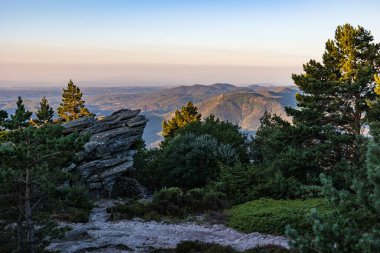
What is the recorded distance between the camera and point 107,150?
99.1ft

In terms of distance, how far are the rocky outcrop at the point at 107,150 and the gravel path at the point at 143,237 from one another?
360 inches

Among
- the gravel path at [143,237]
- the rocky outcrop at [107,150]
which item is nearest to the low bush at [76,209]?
the gravel path at [143,237]

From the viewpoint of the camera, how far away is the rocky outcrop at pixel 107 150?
2838 cm

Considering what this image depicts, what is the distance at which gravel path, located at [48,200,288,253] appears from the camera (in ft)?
46.3

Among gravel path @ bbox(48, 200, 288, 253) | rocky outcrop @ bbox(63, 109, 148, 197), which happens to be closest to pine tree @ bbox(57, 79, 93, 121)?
rocky outcrop @ bbox(63, 109, 148, 197)

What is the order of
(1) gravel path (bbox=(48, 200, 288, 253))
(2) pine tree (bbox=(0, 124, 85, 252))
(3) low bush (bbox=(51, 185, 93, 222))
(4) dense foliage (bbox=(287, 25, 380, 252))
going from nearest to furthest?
(2) pine tree (bbox=(0, 124, 85, 252)), (1) gravel path (bbox=(48, 200, 288, 253)), (3) low bush (bbox=(51, 185, 93, 222)), (4) dense foliage (bbox=(287, 25, 380, 252))

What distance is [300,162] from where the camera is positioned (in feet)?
82.2

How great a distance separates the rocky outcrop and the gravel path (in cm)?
915

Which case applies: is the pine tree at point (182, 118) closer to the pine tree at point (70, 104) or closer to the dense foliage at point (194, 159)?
the pine tree at point (70, 104)

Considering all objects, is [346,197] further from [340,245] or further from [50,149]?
[50,149]

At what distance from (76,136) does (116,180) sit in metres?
19.9

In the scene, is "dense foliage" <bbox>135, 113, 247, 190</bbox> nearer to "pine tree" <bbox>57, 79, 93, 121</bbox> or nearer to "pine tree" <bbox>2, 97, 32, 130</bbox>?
"pine tree" <bbox>2, 97, 32, 130</bbox>

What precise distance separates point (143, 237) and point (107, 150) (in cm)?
1549

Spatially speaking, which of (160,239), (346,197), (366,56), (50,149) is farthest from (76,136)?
(366,56)
